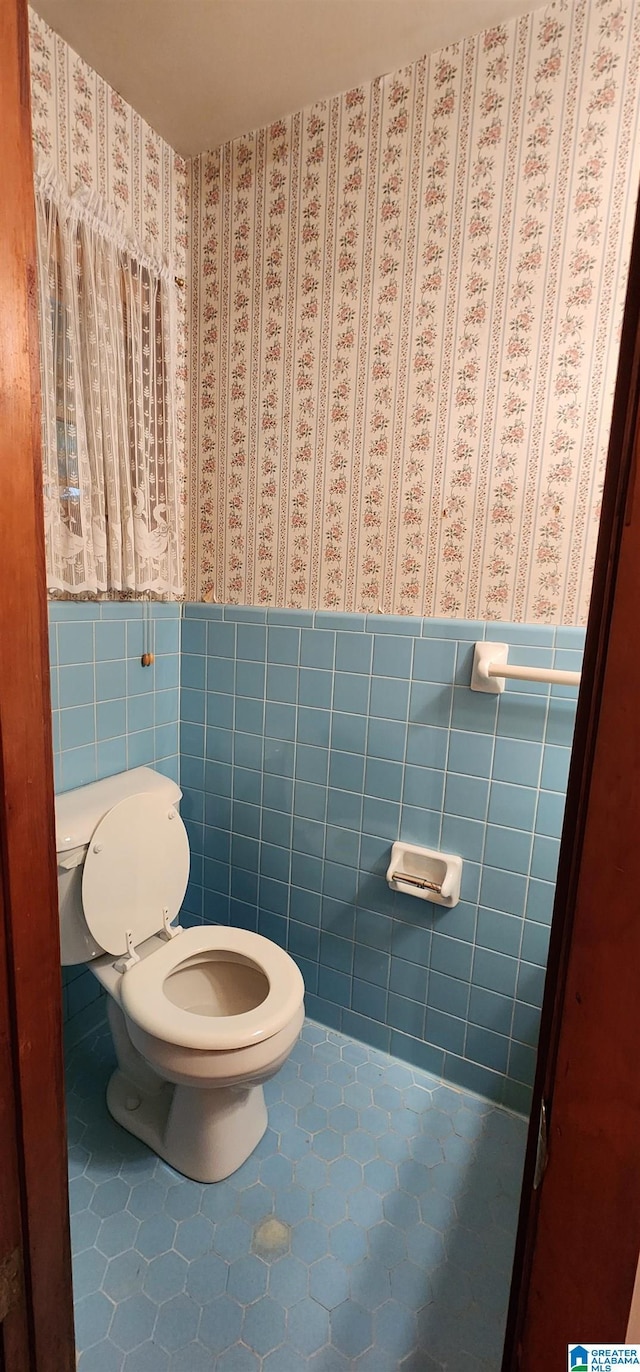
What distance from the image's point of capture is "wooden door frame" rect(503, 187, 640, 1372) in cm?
36

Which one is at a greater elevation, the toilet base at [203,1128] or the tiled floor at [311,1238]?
the toilet base at [203,1128]

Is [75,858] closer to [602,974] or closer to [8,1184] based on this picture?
[8,1184]

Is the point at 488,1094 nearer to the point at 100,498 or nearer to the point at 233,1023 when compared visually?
the point at 233,1023

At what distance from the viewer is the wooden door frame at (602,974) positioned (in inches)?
14.2

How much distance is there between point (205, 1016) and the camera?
50.1 inches

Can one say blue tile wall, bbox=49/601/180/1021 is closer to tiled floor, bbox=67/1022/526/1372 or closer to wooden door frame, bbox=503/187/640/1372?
tiled floor, bbox=67/1022/526/1372

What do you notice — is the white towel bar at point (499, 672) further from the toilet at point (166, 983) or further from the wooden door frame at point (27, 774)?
the wooden door frame at point (27, 774)

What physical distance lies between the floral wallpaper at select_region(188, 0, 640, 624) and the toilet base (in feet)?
3.90

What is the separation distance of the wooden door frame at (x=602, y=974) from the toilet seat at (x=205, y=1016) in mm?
758

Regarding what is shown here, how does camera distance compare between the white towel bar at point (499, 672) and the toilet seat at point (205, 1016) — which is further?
the white towel bar at point (499, 672)

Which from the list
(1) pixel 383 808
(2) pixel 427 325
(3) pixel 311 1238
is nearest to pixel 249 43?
(2) pixel 427 325

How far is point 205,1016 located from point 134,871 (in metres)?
0.37

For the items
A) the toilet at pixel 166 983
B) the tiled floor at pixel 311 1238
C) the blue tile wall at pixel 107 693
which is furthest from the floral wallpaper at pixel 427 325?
the tiled floor at pixel 311 1238

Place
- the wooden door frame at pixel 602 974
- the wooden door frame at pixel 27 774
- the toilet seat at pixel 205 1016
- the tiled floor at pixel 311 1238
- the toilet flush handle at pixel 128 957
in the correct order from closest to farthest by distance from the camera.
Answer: the wooden door frame at pixel 602 974 → the wooden door frame at pixel 27 774 → the tiled floor at pixel 311 1238 → the toilet seat at pixel 205 1016 → the toilet flush handle at pixel 128 957
